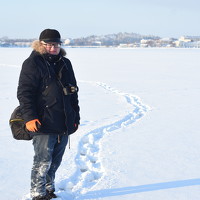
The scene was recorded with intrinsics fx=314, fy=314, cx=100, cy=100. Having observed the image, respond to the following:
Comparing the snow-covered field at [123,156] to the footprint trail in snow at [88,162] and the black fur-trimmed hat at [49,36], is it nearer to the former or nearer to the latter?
the footprint trail in snow at [88,162]

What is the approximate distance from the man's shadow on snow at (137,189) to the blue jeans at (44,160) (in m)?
0.41

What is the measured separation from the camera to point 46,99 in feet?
8.73

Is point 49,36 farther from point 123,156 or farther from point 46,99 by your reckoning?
point 123,156

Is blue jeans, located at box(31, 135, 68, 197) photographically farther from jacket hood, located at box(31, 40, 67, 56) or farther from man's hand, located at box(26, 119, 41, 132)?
jacket hood, located at box(31, 40, 67, 56)

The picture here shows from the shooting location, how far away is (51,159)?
9.42ft

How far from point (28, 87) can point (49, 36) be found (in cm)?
46

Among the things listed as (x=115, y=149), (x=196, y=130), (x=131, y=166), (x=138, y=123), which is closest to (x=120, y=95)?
(x=138, y=123)

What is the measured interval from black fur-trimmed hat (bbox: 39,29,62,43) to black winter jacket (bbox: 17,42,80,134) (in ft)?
0.35

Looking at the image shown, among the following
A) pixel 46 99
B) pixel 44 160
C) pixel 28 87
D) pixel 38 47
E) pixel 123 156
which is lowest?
pixel 123 156

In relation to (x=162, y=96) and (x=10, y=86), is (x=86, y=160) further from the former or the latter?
(x=10, y=86)

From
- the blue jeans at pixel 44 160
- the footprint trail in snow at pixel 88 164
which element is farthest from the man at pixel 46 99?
the footprint trail in snow at pixel 88 164

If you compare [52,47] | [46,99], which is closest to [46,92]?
[46,99]

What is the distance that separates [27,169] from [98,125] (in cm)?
237

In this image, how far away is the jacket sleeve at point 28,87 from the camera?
8.47ft
